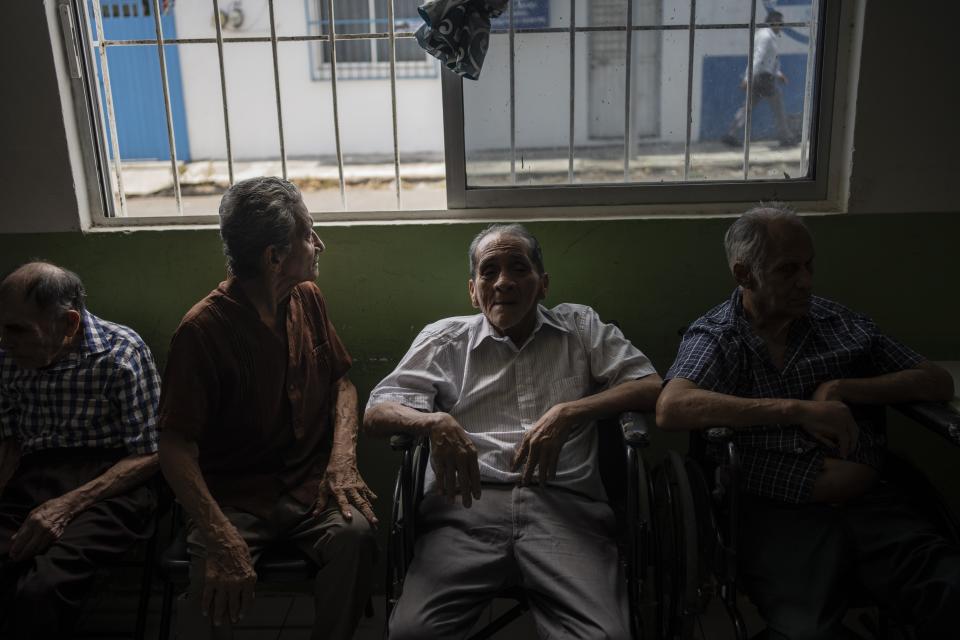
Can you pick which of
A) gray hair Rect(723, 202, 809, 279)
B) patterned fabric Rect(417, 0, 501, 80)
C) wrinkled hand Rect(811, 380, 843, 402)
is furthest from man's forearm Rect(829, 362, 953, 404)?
patterned fabric Rect(417, 0, 501, 80)

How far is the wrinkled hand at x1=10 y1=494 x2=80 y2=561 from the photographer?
6.55ft

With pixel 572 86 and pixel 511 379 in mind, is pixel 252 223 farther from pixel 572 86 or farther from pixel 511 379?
pixel 572 86

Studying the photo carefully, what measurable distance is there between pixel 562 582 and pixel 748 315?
0.91m

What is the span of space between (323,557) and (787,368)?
134 centimetres

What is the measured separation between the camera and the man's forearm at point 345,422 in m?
2.17

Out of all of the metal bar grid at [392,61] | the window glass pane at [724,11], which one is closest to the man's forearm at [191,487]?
the metal bar grid at [392,61]

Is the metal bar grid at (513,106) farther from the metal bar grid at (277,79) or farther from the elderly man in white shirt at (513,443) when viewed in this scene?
the metal bar grid at (277,79)

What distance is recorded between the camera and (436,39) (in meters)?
2.35

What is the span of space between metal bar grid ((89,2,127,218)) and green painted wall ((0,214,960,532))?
0.71 feet

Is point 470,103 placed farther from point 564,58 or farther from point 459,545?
point 459,545

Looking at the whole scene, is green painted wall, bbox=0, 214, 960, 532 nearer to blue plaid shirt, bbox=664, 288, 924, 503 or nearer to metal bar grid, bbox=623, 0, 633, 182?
metal bar grid, bbox=623, 0, 633, 182

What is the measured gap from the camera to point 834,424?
6.19ft

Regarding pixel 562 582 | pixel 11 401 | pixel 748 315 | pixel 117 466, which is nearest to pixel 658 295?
pixel 748 315

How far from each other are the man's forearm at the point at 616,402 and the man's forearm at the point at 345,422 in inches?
25.0
